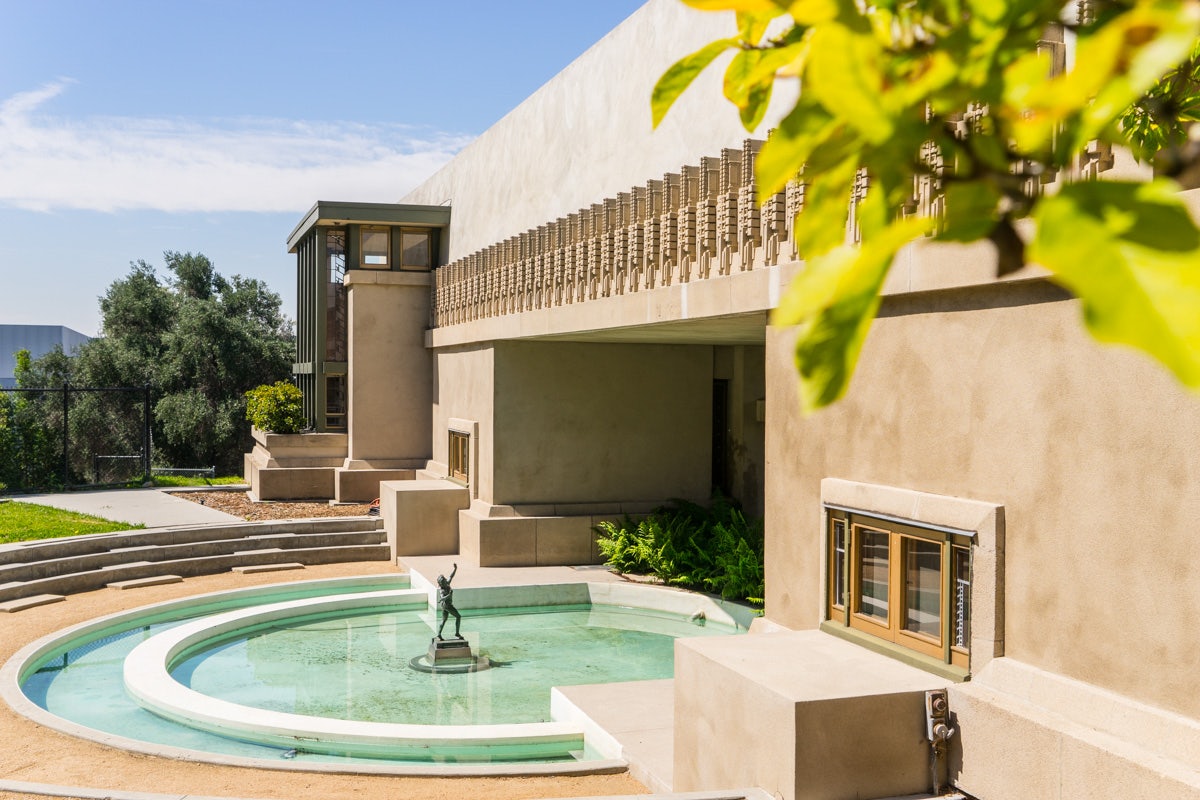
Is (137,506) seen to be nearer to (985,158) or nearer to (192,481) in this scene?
(192,481)

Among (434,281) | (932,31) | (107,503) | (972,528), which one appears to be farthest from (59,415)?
(932,31)

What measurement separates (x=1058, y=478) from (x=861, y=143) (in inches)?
278

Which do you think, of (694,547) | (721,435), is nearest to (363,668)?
(694,547)

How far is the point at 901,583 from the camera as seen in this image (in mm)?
8977

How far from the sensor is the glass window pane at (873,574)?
927 centimetres

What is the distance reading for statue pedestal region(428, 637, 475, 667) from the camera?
13.8m

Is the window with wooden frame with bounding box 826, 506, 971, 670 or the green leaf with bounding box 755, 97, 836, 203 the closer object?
the green leaf with bounding box 755, 97, 836, 203

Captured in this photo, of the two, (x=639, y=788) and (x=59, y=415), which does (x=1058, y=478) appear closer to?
(x=639, y=788)

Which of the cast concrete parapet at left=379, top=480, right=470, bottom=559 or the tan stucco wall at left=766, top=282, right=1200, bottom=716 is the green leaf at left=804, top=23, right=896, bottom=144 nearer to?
the tan stucco wall at left=766, top=282, right=1200, bottom=716

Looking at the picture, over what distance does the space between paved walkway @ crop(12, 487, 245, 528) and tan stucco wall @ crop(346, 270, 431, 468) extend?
12.6 feet

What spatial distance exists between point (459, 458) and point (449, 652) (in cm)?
842

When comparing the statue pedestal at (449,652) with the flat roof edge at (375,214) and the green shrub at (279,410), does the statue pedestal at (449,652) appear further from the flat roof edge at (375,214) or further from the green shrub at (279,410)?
the flat roof edge at (375,214)

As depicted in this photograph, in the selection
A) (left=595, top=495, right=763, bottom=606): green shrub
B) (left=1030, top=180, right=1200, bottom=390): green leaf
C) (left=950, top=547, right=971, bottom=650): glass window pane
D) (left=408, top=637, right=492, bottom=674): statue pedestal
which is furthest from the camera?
(left=595, top=495, right=763, bottom=606): green shrub

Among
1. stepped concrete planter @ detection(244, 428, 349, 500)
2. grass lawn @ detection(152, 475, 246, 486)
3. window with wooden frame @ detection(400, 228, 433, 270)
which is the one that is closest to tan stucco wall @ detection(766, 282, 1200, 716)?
stepped concrete planter @ detection(244, 428, 349, 500)
